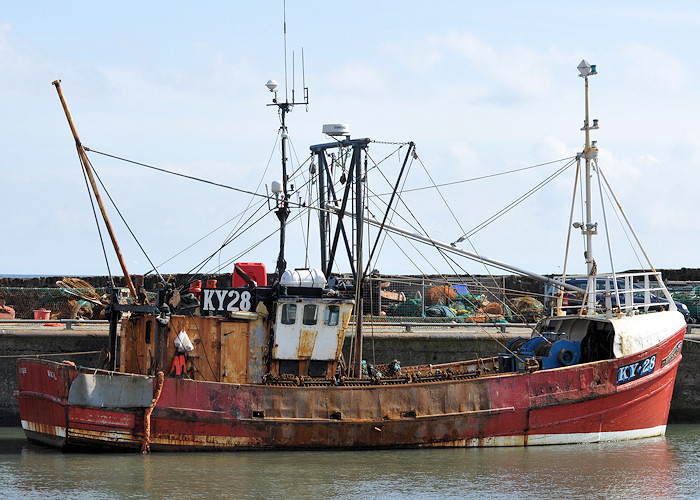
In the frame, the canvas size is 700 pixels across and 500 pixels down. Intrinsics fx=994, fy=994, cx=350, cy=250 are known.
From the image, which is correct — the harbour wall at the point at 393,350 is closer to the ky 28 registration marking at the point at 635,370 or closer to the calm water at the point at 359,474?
the ky 28 registration marking at the point at 635,370

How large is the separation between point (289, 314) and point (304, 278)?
0.70 meters

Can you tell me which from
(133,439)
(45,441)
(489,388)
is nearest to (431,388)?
(489,388)

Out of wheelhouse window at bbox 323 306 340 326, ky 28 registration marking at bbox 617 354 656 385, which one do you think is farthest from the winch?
wheelhouse window at bbox 323 306 340 326

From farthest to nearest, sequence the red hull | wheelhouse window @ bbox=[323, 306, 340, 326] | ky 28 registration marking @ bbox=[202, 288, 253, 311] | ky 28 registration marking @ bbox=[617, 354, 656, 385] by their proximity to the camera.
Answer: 1. ky 28 registration marking @ bbox=[617, 354, 656, 385]
2. wheelhouse window @ bbox=[323, 306, 340, 326]
3. ky 28 registration marking @ bbox=[202, 288, 253, 311]
4. the red hull

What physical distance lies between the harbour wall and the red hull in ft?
9.92

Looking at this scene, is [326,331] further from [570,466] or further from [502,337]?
[502,337]

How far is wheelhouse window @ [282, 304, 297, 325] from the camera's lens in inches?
701

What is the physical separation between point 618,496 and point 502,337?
851 cm

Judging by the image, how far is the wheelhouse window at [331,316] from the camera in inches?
708

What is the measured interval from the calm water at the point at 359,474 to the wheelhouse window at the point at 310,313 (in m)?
2.36

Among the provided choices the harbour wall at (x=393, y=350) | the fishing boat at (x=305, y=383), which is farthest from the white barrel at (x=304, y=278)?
the harbour wall at (x=393, y=350)

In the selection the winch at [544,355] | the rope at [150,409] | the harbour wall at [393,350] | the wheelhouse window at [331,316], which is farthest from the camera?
the harbour wall at [393,350]

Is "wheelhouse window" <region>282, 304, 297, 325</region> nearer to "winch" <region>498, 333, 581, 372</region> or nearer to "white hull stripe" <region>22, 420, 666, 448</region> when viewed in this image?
"white hull stripe" <region>22, 420, 666, 448</region>

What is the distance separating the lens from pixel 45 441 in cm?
1720
